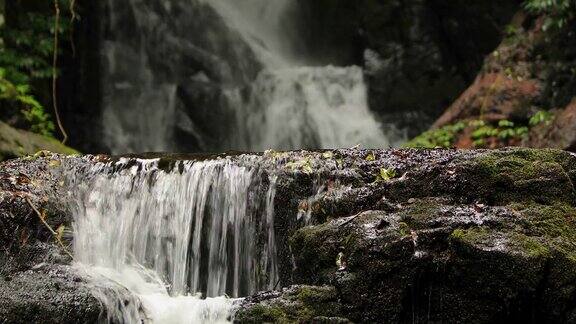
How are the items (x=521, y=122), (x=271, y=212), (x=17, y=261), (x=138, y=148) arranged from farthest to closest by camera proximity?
1. (x=138, y=148)
2. (x=521, y=122)
3. (x=271, y=212)
4. (x=17, y=261)

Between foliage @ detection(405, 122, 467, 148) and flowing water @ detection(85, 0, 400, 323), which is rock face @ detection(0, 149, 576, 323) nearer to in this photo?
flowing water @ detection(85, 0, 400, 323)

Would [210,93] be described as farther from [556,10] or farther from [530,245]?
[530,245]

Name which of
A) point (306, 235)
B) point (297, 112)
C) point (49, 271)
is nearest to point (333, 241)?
point (306, 235)

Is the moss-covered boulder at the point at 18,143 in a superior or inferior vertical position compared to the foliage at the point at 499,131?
inferior

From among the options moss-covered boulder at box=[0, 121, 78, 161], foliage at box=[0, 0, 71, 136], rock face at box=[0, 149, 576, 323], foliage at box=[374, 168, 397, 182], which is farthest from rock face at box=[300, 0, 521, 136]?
rock face at box=[0, 149, 576, 323]

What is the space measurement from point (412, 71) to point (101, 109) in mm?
5880

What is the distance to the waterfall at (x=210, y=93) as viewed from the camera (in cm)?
1255

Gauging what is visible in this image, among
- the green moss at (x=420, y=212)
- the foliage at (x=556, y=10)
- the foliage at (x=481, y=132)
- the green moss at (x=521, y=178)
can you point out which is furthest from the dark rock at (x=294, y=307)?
the foliage at (x=556, y=10)

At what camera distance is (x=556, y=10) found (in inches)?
382

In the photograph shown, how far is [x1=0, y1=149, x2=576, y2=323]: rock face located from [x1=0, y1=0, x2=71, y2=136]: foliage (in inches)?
174

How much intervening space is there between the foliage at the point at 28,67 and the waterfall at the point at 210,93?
149 centimetres

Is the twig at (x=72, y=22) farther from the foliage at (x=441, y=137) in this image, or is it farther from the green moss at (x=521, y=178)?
the green moss at (x=521, y=178)

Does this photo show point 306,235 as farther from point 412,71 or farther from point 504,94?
point 412,71

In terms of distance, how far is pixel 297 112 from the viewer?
12.6 meters
